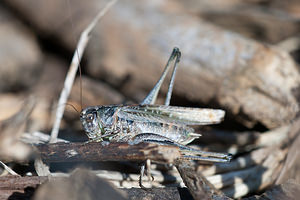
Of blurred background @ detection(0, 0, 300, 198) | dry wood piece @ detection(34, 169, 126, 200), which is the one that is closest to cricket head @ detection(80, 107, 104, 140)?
blurred background @ detection(0, 0, 300, 198)

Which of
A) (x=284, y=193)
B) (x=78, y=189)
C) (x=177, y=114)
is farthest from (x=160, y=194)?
(x=177, y=114)

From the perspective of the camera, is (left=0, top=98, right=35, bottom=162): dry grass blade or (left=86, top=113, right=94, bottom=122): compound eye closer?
(left=0, top=98, right=35, bottom=162): dry grass blade

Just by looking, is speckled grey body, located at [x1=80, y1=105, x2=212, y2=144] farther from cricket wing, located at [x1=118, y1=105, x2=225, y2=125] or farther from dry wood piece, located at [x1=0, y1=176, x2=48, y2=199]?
dry wood piece, located at [x1=0, y1=176, x2=48, y2=199]

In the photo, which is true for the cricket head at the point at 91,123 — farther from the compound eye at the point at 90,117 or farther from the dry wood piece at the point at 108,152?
the dry wood piece at the point at 108,152

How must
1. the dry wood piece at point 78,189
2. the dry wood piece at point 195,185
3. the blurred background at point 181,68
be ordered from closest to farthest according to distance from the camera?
the dry wood piece at point 78,189 < the dry wood piece at point 195,185 < the blurred background at point 181,68

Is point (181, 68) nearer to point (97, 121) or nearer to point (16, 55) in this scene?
point (97, 121)

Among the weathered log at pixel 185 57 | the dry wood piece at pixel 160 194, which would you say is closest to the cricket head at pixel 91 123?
the dry wood piece at pixel 160 194

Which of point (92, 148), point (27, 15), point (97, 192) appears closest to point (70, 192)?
point (97, 192)
